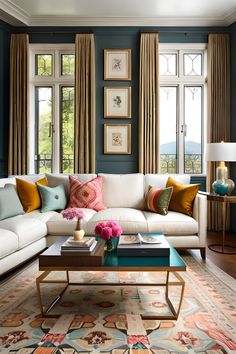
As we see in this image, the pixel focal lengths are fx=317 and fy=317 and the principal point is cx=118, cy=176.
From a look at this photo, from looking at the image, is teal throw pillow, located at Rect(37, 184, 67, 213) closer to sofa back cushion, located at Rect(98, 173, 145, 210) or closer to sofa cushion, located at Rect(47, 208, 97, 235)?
sofa cushion, located at Rect(47, 208, 97, 235)

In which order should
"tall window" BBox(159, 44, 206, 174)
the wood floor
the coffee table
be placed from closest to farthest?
the coffee table
the wood floor
"tall window" BBox(159, 44, 206, 174)

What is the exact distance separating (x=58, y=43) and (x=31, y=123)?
1.35 metres

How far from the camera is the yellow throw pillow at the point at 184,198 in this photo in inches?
144

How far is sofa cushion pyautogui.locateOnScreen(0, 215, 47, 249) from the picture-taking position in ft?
9.48

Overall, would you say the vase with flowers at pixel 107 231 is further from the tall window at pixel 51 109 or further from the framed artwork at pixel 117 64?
the framed artwork at pixel 117 64

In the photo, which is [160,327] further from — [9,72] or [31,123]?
[9,72]

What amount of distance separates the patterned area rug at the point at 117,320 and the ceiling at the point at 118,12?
371 cm

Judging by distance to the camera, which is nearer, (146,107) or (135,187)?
(135,187)

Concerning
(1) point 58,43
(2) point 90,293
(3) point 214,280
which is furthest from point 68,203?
(1) point 58,43

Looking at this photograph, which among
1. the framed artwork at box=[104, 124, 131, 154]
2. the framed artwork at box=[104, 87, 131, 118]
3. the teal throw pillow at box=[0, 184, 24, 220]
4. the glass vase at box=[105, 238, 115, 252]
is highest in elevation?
the framed artwork at box=[104, 87, 131, 118]

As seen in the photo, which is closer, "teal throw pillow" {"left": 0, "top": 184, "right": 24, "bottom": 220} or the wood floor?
the wood floor

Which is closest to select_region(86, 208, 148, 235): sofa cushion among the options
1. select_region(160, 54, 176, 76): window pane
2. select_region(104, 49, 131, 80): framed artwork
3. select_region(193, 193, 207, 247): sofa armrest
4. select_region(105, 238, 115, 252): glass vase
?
select_region(193, 193, 207, 247): sofa armrest

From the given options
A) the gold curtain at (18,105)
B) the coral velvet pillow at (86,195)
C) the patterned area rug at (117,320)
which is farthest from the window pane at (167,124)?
the patterned area rug at (117,320)

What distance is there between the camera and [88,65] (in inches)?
194
